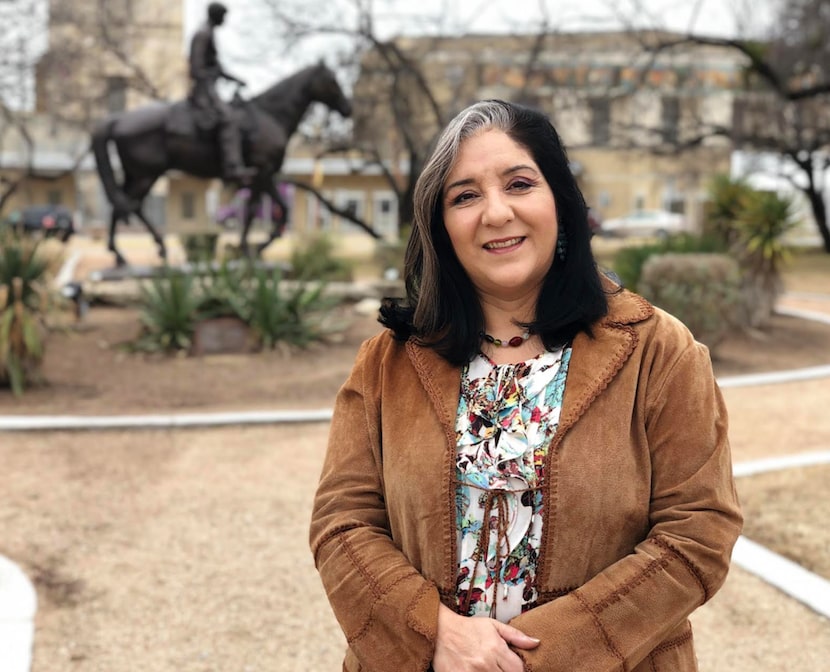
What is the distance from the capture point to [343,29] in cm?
2156

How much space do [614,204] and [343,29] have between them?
27.0 meters

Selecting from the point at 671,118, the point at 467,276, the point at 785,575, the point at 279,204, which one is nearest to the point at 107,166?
the point at 279,204

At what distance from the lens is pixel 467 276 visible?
2047 mm

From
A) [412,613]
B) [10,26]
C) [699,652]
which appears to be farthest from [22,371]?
[10,26]

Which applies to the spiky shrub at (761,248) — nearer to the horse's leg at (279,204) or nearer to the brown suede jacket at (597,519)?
the horse's leg at (279,204)

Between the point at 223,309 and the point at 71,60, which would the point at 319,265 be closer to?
the point at 223,309

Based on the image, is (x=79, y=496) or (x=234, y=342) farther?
(x=234, y=342)

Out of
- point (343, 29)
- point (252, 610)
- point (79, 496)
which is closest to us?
point (252, 610)

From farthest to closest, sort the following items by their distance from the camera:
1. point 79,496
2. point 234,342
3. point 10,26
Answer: point 10,26, point 234,342, point 79,496

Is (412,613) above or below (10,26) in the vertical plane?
below

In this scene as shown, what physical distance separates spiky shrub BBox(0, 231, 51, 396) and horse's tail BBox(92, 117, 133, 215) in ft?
13.6

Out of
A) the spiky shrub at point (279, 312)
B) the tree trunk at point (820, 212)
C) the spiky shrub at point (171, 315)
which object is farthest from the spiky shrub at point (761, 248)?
the tree trunk at point (820, 212)

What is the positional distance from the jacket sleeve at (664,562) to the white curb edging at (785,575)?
236 centimetres

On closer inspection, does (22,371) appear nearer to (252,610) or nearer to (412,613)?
(252,610)
